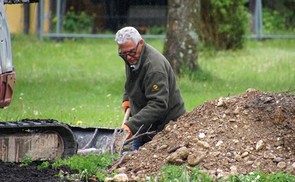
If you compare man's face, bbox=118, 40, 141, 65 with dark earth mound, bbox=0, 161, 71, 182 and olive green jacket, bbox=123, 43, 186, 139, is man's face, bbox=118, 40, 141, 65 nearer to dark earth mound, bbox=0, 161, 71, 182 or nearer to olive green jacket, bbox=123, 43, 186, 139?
olive green jacket, bbox=123, 43, 186, 139

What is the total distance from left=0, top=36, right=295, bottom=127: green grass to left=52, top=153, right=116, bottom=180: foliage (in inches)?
131

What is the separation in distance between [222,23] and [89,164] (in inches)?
629

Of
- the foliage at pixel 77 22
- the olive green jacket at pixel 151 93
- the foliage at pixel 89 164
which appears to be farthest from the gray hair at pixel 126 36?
the foliage at pixel 77 22

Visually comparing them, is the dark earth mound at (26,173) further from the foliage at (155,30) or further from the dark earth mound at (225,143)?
the foliage at (155,30)

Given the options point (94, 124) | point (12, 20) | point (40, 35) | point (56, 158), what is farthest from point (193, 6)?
point (12, 20)

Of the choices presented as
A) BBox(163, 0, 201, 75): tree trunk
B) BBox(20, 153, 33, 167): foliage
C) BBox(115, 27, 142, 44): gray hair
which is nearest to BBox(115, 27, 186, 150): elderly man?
BBox(115, 27, 142, 44): gray hair

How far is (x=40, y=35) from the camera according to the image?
27.5m

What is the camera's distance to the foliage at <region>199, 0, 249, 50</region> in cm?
2467

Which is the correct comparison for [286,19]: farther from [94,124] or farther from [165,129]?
[165,129]

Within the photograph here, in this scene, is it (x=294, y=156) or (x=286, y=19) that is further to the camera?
(x=286, y=19)

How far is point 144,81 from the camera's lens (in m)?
10.0

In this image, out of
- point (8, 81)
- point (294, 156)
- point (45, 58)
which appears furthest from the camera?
point (45, 58)

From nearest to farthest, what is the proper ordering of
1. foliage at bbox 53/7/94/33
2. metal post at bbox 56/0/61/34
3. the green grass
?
1. the green grass
2. metal post at bbox 56/0/61/34
3. foliage at bbox 53/7/94/33

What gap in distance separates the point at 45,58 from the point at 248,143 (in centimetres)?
1519
